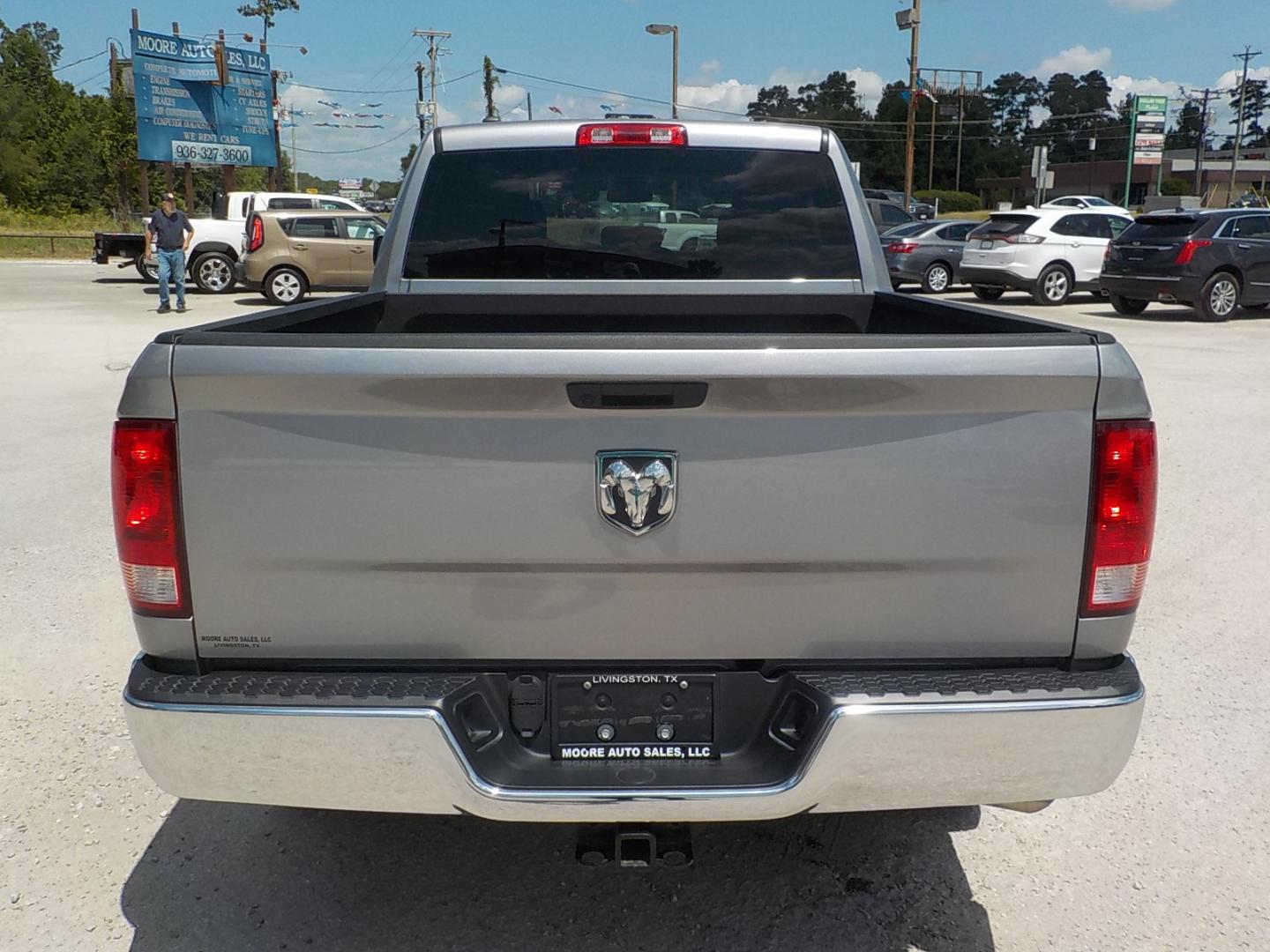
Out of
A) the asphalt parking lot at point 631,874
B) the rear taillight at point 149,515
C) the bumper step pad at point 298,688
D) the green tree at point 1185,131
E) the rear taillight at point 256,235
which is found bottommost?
the asphalt parking lot at point 631,874

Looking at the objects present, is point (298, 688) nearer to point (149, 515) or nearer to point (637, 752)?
point (149, 515)

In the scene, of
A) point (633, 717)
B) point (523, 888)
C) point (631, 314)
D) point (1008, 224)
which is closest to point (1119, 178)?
point (1008, 224)

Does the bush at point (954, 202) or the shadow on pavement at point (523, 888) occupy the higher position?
the bush at point (954, 202)

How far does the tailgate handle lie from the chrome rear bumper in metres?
0.69

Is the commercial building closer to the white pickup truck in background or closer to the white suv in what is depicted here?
the white suv

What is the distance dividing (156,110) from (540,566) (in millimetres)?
37994

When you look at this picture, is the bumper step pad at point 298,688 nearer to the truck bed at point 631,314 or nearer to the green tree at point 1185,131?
the truck bed at point 631,314

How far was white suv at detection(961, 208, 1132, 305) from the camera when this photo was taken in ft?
64.8

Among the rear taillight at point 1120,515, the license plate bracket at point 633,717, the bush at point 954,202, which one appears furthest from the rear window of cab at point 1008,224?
the bush at point 954,202

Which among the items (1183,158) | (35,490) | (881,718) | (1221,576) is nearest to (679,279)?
(881,718)

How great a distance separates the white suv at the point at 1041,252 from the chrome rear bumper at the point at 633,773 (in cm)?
1871

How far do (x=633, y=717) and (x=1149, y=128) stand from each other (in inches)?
2879

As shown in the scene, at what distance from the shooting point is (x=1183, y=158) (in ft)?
362

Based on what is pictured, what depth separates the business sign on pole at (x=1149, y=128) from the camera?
212 ft
